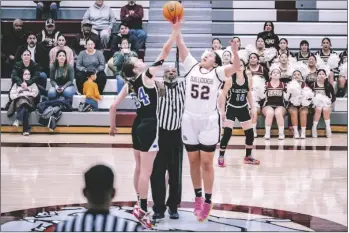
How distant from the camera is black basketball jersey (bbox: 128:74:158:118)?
5.09 meters

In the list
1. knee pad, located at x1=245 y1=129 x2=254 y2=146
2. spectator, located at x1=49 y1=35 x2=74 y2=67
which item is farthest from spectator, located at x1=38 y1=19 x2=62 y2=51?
knee pad, located at x1=245 y1=129 x2=254 y2=146

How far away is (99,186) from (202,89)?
288 centimetres

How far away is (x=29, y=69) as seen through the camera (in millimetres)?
11258

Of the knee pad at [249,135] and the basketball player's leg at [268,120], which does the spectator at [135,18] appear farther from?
the knee pad at [249,135]

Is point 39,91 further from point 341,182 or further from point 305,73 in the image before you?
point 341,182

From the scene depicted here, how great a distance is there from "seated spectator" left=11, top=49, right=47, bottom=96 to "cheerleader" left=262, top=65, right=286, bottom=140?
3759 millimetres

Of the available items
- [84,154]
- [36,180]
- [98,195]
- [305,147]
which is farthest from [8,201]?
[305,147]

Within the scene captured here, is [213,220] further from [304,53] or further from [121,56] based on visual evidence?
[304,53]

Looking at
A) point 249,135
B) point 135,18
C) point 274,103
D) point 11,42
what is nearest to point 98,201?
point 249,135

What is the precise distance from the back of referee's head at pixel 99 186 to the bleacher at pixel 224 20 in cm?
1018

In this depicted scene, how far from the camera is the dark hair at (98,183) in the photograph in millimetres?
2508

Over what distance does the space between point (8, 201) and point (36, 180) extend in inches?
43.7

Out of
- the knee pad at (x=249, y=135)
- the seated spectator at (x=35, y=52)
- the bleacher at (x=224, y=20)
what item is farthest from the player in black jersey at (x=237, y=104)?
the bleacher at (x=224, y=20)

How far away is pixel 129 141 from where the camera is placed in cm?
1037
